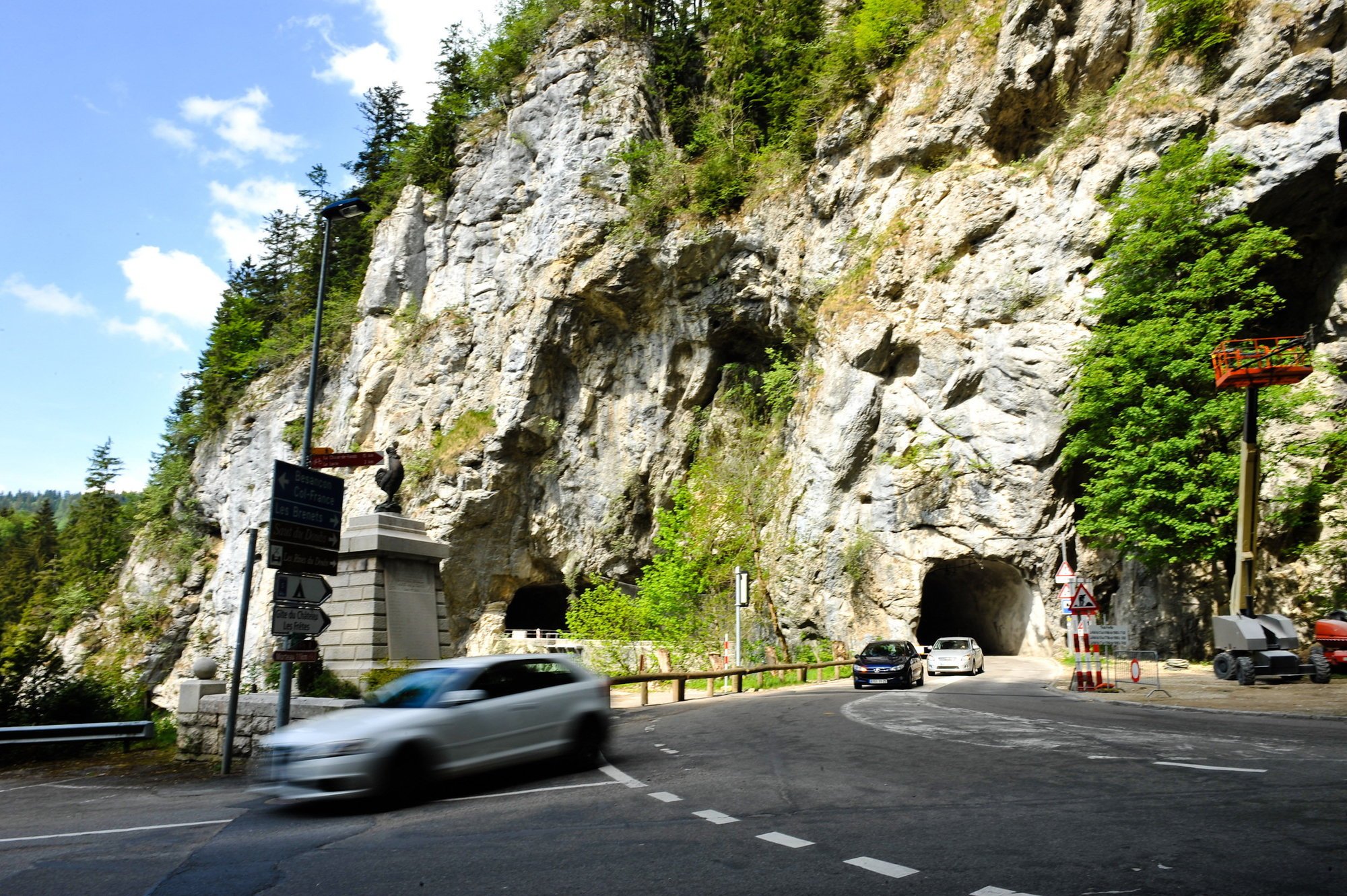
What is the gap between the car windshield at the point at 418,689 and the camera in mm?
8516

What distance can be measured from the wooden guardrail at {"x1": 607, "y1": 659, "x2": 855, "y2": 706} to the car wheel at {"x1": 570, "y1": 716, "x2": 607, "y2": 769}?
696 cm

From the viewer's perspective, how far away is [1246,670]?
59.4 ft

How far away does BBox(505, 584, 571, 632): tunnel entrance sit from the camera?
50688 millimetres

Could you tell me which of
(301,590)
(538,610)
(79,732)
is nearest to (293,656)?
(301,590)

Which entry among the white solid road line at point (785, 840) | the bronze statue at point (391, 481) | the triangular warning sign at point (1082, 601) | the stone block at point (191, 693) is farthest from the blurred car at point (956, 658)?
the white solid road line at point (785, 840)

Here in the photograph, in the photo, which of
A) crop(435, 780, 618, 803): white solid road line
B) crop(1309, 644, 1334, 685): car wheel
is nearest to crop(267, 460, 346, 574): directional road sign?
crop(435, 780, 618, 803): white solid road line

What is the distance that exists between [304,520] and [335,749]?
4330 mm

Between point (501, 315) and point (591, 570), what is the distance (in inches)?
573

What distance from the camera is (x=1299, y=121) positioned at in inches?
1041

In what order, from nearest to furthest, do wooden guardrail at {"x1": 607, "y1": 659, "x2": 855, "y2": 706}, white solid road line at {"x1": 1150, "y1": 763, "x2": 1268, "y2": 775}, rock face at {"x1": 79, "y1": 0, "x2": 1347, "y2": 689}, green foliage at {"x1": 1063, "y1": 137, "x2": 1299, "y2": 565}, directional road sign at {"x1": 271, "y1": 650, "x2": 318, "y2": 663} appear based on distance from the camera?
white solid road line at {"x1": 1150, "y1": 763, "x2": 1268, "y2": 775} → directional road sign at {"x1": 271, "y1": 650, "x2": 318, "y2": 663} → wooden guardrail at {"x1": 607, "y1": 659, "x2": 855, "y2": 706} → green foliage at {"x1": 1063, "y1": 137, "x2": 1299, "y2": 565} → rock face at {"x1": 79, "y1": 0, "x2": 1347, "y2": 689}

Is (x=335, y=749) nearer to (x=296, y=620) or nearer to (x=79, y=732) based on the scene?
(x=296, y=620)

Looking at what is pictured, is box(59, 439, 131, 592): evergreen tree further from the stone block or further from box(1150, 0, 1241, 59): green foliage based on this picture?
box(1150, 0, 1241, 59): green foliage

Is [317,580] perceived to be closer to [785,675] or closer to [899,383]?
[785,675]

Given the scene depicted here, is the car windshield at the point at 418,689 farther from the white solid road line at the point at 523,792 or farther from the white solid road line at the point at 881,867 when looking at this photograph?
the white solid road line at the point at 881,867
